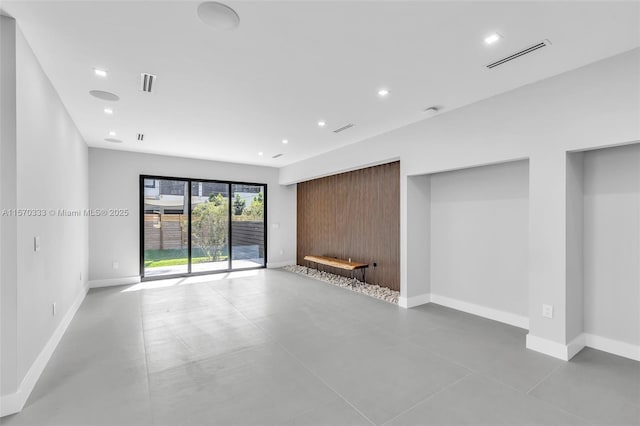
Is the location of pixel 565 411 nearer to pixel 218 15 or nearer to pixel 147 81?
pixel 218 15

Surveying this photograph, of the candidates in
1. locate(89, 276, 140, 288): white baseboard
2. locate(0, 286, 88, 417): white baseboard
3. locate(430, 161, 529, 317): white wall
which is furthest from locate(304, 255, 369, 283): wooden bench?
locate(0, 286, 88, 417): white baseboard

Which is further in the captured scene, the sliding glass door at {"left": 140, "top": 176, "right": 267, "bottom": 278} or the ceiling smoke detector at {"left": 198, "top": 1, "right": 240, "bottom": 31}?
the sliding glass door at {"left": 140, "top": 176, "right": 267, "bottom": 278}

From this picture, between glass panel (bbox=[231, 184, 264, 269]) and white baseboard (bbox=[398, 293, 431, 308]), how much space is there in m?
4.43

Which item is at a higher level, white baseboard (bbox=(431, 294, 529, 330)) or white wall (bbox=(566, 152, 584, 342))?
white wall (bbox=(566, 152, 584, 342))

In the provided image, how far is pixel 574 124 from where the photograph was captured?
9.12 feet

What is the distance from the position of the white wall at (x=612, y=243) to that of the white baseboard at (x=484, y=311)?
653 mm

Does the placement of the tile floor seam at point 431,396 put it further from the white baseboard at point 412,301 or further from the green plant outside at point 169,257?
the green plant outside at point 169,257

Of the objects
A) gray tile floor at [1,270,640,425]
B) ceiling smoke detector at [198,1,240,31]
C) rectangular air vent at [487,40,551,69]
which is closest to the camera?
ceiling smoke detector at [198,1,240,31]

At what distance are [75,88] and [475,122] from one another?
4546 mm

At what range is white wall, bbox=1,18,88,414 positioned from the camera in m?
2.15

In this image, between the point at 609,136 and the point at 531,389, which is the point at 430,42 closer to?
the point at 609,136

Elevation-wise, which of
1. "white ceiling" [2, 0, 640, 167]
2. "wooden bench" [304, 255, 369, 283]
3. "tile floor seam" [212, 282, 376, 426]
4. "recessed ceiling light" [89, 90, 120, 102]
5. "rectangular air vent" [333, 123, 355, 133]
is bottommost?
"tile floor seam" [212, 282, 376, 426]

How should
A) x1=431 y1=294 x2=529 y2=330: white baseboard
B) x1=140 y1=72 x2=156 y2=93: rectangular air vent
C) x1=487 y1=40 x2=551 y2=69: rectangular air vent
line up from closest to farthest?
x1=487 y1=40 x2=551 y2=69: rectangular air vent → x1=140 y1=72 x2=156 y2=93: rectangular air vent → x1=431 y1=294 x2=529 y2=330: white baseboard

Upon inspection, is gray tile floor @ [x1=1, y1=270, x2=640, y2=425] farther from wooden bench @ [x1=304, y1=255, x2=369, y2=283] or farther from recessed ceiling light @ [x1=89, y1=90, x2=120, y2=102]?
recessed ceiling light @ [x1=89, y1=90, x2=120, y2=102]
